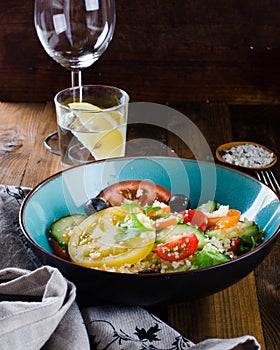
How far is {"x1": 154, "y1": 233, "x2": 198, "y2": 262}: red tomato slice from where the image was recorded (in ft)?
2.81

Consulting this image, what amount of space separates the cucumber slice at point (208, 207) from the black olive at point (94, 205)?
0.48 feet

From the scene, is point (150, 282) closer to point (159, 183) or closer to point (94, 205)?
point (94, 205)

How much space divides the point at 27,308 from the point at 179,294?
7.8 inches

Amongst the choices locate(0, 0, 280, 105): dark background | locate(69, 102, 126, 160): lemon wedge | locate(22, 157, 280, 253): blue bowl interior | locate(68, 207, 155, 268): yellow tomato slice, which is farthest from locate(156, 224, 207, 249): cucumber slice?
locate(0, 0, 280, 105): dark background

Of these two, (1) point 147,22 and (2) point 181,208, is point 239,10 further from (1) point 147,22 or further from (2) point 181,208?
(2) point 181,208

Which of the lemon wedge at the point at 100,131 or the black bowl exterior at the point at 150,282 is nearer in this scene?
the black bowl exterior at the point at 150,282

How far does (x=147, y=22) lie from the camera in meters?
1.72

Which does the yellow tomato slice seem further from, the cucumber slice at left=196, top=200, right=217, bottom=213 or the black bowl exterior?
the cucumber slice at left=196, top=200, right=217, bottom=213

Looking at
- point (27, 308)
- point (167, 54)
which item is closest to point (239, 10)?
point (167, 54)

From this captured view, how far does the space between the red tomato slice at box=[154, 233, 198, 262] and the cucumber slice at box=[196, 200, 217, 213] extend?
166 millimetres

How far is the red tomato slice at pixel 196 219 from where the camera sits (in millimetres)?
968

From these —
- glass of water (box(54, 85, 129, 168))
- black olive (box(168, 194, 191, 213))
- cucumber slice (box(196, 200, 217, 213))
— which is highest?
black olive (box(168, 194, 191, 213))

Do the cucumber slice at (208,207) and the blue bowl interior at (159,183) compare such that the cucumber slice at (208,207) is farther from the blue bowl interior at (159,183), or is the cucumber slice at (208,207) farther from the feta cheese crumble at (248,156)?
the feta cheese crumble at (248,156)

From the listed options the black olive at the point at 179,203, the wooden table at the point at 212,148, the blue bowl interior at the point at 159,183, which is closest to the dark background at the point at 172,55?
the wooden table at the point at 212,148
